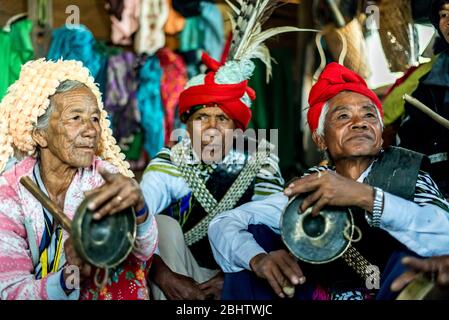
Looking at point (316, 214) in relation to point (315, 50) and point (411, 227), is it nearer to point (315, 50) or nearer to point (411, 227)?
point (411, 227)

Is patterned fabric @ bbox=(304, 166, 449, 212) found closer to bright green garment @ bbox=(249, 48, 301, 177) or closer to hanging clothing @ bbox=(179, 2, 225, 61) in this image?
bright green garment @ bbox=(249, 48, 301, 177)

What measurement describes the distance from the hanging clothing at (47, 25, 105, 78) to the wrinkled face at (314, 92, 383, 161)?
2.29 m

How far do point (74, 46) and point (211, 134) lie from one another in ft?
5.20

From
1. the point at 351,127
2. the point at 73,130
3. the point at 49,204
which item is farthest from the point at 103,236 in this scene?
the point at 351,127

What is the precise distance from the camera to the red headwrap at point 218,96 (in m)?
4.24

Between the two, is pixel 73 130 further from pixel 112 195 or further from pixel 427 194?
pixel 427 194

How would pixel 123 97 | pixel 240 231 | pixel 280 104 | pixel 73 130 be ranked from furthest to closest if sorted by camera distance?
1. pixel 280 104
2. pixel 123 97
3. pixel 240 231
4. pixel 73 130

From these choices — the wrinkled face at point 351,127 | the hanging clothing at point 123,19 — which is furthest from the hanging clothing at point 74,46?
the wrinkled face at point 351,127

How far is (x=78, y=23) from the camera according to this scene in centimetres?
546

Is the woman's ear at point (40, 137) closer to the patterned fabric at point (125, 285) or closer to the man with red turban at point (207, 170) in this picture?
the patterned fabric at point (125, 285)

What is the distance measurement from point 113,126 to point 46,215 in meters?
2.38

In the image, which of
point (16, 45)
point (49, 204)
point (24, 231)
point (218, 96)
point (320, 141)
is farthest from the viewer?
point (16, 45)

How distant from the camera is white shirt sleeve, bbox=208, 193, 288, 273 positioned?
10.9 ft

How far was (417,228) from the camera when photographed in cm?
308
